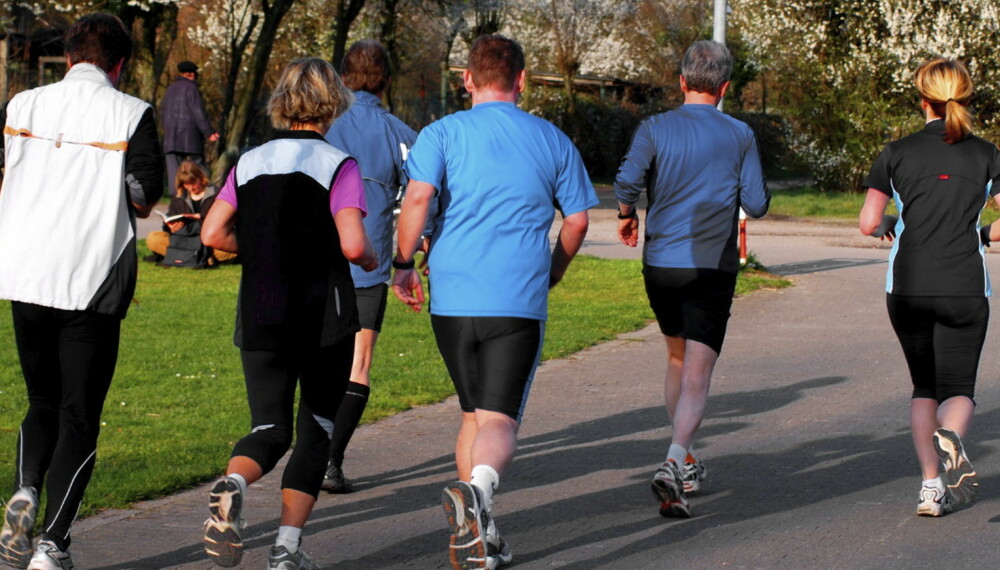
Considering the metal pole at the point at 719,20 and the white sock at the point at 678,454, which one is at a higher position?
the metal pole at the point at 719,20

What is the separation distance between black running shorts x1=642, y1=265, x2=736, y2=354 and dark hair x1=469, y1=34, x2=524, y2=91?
4.23ft

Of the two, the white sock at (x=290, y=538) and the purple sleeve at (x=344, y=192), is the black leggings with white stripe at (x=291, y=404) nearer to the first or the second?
the white sock at (x=290, y=538)

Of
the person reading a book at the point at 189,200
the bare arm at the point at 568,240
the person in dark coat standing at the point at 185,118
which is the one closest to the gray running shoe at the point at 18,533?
the bare arm at the point at 568,240

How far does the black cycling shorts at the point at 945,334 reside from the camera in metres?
5.35

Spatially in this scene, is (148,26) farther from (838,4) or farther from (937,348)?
(937,348)

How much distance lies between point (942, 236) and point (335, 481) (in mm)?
2641

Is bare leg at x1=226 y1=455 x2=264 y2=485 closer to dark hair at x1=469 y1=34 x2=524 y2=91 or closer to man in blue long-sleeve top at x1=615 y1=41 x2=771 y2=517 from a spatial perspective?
dark hair at x1=469 y1=34 x2=524 y2=91

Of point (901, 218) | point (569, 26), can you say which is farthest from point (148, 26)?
point (901, 218)

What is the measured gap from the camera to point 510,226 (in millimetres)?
4555

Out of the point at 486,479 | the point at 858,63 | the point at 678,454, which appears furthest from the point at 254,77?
the point at 486,479

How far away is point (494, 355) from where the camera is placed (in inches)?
179

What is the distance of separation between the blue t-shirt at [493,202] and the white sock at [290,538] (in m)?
Result: 0.86

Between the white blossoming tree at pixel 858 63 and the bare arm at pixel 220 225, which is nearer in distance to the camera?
the bare arm at pixel 220 225

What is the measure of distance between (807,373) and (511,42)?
16.0 ft
